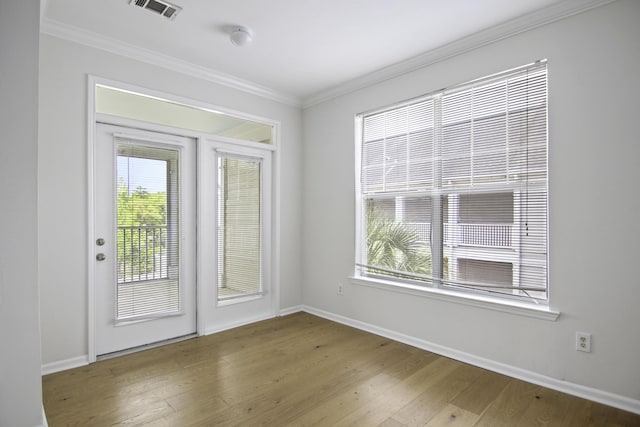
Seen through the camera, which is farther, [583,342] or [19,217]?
[583,342]

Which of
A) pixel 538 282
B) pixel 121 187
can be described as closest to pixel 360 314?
pixel 538 282

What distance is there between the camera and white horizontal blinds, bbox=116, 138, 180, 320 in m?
3.04

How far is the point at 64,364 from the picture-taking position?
268 centimetres

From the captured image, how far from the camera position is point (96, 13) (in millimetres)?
2484

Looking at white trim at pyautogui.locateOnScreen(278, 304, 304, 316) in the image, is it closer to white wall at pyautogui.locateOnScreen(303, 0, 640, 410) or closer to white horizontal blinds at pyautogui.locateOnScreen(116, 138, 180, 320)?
white horizontal blinds at pyautogui.locateOnScreen(116, 138, 180, 320)

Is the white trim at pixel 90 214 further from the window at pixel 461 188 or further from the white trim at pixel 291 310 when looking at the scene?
the window at pixel 461 188

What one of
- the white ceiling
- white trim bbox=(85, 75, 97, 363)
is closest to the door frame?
white trim bbox=(85, 75, 97, 363)

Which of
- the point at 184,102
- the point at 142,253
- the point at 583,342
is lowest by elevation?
the point at 583,342

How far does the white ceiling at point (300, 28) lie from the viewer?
2.40 m

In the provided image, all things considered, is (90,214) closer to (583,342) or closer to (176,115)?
(176,115)

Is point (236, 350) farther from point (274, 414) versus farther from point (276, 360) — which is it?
point (274, 414)

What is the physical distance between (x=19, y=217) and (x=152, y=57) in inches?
76.9

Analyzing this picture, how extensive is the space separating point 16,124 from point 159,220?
159cm

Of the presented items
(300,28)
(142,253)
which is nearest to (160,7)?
(300,28)
